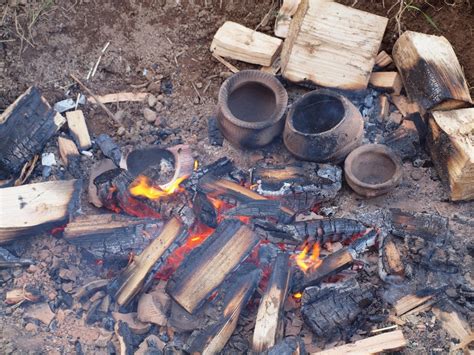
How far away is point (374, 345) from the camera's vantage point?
3049mm

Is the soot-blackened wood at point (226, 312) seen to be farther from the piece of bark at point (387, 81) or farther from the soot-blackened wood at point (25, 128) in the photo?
the piece of bark at point (387, 81)

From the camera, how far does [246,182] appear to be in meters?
4.02

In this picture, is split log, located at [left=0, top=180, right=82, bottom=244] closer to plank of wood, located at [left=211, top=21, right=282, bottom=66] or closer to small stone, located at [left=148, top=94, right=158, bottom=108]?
small stone, located at [left=148, top=94, right=158, bottom=108]

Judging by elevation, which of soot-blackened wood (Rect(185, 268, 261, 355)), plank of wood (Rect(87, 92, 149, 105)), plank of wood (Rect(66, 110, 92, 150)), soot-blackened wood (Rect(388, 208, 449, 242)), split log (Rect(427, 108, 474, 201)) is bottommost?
soot-blackened wood (Rect(185, 268, 261, 355))

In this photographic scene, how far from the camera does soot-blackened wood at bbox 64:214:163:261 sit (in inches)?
142

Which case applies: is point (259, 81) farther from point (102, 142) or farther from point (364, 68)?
point (102, 142)

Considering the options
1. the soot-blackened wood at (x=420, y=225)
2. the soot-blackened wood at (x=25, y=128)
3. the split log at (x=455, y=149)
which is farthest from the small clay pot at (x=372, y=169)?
the soot-blackened wood at (x=25, y=128)

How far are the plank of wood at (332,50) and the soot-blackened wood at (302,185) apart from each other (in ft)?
2.61

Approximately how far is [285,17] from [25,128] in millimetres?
2351

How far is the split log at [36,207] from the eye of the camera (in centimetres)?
365

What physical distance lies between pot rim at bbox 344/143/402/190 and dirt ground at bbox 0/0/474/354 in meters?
0.29

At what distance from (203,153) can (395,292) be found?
1799 millimetres

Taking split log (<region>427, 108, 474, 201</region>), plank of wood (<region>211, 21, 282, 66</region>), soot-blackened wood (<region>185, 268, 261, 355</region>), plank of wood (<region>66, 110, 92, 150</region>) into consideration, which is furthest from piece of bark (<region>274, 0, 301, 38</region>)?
soot-blackened wood (<region>185, 268, 261, 355</region>)

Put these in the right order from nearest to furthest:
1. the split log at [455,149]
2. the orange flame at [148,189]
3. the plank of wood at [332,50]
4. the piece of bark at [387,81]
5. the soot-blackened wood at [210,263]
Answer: the soot-blackened wood at [210,263] → the split log at [455,149] → the orange flame at [148,189] → the plank of wood at [332,50] → the piece of bark at [387,81]
